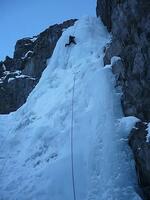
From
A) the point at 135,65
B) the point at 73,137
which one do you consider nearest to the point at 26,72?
the point at 73,137

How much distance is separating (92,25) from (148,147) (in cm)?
1269

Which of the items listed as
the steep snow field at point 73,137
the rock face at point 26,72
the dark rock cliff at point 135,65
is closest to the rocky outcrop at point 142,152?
the dark rock cliff at point 135,65

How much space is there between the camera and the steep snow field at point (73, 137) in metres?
13.7

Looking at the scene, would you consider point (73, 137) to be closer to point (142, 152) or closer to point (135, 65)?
point (142, 152)

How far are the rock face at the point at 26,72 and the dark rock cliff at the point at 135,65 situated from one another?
9.79 meters

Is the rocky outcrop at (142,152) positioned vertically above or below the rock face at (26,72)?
below

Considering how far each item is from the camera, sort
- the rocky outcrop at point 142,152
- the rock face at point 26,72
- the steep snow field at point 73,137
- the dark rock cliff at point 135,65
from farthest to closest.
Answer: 1. the rock face at point 26,72
2. the steep snow field at point 73,137
3. the dark rock cliff at point 135,65
4. the rocky outcrop at point 142,152

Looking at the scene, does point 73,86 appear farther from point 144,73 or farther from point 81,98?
point 144,73

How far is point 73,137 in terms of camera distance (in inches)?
629

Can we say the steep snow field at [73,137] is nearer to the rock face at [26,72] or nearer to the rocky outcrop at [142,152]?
the rocky outcrop at [142,152]

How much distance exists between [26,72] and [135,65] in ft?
48.5

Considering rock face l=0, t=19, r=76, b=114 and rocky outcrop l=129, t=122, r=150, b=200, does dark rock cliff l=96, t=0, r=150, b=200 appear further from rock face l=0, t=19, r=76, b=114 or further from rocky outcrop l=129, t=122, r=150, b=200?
rock face l=0, t=19, r=76, b=114

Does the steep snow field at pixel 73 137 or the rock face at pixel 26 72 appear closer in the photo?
the steep snow field at pixel 73 137

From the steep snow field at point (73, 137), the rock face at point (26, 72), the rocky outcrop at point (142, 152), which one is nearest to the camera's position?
the rocky outcrop at point (142, 152)
